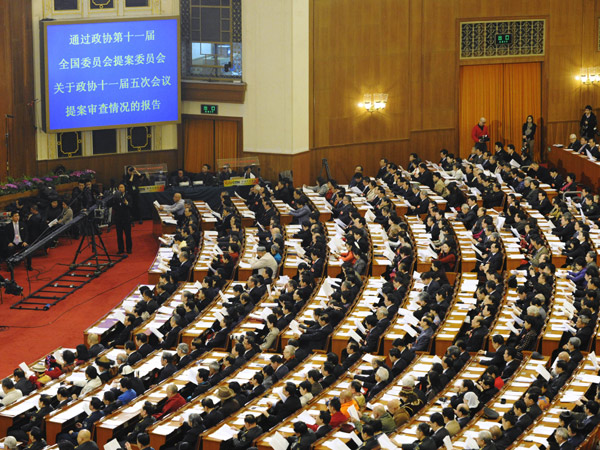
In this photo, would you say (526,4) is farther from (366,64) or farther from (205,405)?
(205,405)

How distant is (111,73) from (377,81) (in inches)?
252

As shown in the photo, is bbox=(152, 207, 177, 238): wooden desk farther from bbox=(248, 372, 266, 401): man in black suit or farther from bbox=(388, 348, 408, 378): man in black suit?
bbox=(388, 348, 408, 378): man in black suit

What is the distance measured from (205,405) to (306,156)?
13.0 m

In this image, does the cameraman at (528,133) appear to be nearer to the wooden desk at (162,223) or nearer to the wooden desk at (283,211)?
the wooden desk at (283,211)

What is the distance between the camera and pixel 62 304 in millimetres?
18453

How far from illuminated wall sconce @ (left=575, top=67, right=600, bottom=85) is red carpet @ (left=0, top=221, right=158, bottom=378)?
11837mm

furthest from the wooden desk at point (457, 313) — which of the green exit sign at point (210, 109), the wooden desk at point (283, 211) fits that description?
the green exit sign at point (210, 109)

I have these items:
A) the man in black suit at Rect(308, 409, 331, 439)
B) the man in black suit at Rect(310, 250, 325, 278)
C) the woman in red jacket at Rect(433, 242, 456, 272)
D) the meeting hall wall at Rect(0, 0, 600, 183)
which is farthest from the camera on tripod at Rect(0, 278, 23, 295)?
the man in black suit at Rect(308, 409, 331, 439)

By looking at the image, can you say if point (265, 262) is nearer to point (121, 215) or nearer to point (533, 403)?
point (121, 215)

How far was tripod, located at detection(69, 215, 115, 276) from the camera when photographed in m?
20.0

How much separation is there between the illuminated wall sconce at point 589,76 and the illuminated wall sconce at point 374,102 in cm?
516

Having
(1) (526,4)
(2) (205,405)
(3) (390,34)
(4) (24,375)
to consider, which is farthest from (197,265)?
(1) (526,4)

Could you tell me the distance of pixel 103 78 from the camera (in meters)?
23.6

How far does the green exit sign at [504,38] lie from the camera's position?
2639 cm
